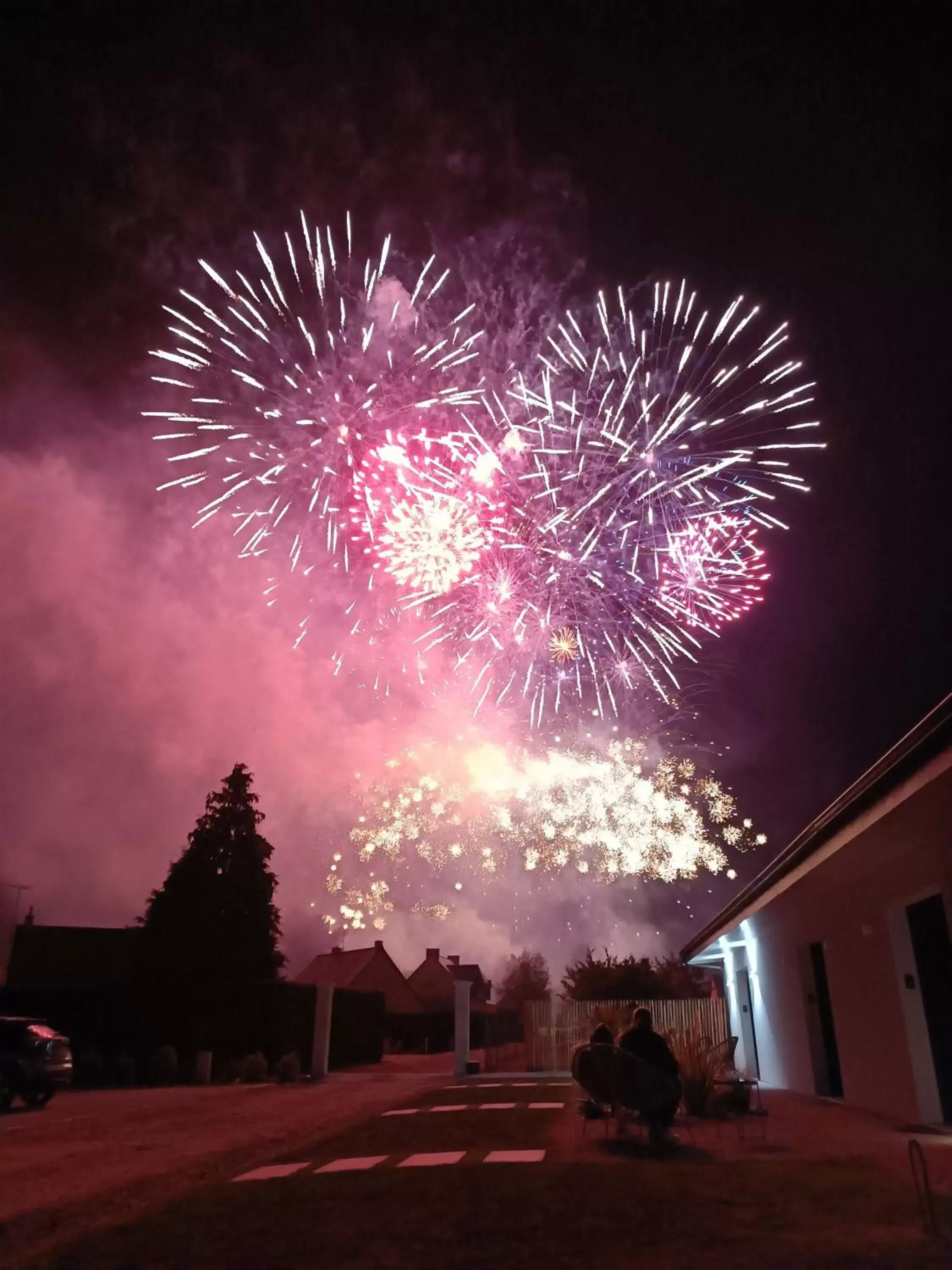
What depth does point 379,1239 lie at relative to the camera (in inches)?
181

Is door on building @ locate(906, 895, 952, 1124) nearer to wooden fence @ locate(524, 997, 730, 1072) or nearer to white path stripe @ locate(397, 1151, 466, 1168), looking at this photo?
white path stripe @ locate(397, 1151, 466, 1168)

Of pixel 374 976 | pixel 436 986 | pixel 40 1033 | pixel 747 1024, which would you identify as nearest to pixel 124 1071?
pixel 40 1033

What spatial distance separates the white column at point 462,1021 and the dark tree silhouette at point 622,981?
9.88 feet

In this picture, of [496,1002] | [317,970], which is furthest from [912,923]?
[496,1002]

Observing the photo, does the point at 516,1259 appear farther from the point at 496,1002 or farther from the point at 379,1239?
the point at 496,1002

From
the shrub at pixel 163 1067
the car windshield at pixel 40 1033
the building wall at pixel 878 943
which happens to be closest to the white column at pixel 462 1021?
the shrub at pixel 163 1067

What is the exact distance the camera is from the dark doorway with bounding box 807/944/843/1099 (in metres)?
12.7

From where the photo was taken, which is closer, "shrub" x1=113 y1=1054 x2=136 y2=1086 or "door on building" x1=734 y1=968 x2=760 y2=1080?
"shrub" x1=113 y1=1054 x2=136 y2=1086

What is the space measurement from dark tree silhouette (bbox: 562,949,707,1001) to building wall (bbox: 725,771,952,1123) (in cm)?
748

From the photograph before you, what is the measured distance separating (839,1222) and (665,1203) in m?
1.03

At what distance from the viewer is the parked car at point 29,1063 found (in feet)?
38.4

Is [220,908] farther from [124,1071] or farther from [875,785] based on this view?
[875,785]

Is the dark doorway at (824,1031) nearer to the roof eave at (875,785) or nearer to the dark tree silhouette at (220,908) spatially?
the roof eave at (875,785)

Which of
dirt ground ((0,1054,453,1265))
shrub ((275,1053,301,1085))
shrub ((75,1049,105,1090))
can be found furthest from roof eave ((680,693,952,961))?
shrub ((75,1049,105,1090))
